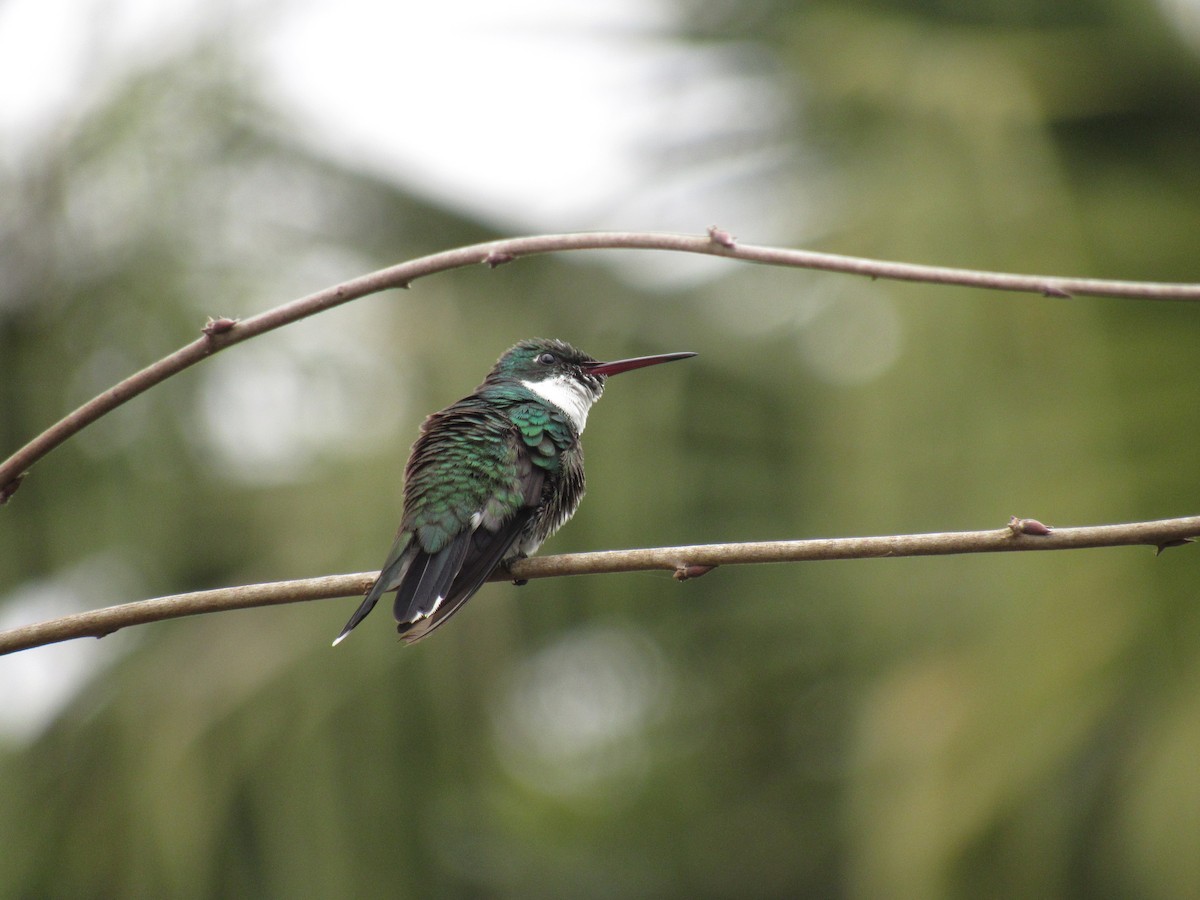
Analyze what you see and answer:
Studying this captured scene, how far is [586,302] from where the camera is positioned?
21.9 ft

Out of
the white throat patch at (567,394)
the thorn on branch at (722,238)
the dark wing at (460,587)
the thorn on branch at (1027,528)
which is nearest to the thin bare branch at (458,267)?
the thorn on branch at (722,238)

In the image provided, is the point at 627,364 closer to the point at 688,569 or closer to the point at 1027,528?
the point at 688,569

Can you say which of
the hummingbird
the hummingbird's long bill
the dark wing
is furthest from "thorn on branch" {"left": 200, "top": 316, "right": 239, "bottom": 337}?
the hummingbird's long bill

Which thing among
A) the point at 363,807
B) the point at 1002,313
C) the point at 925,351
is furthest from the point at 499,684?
the point at 1002,313

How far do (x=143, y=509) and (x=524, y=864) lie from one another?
4.34 m

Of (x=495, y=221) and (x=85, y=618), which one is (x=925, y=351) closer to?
(x=495, y=221)

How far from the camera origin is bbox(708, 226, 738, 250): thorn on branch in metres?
2.14

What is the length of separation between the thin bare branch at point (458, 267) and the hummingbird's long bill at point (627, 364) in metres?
0.89

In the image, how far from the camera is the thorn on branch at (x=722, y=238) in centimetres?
214

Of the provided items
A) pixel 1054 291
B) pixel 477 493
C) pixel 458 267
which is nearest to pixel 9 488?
pixel 458 267

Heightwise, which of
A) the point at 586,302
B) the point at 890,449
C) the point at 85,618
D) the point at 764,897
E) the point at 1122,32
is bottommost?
the point at 764,897

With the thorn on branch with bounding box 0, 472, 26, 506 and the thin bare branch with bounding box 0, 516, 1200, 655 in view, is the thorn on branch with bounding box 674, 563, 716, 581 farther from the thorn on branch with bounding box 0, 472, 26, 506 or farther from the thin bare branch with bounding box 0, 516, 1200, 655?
the thorn on branch with bounding box 0, 472, 26, 506

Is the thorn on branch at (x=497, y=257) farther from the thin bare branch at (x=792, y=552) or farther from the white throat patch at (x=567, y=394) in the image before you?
the white throat patch at (x=567, y=394)

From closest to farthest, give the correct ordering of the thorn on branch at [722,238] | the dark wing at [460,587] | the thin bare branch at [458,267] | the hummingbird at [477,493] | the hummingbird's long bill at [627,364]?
the thin bare branch at [458,267], the thorn on branch at [722,238], the dark wing at [460,587], the hummingbird at [477,493], the hummingbird's long bill at [627,364]
